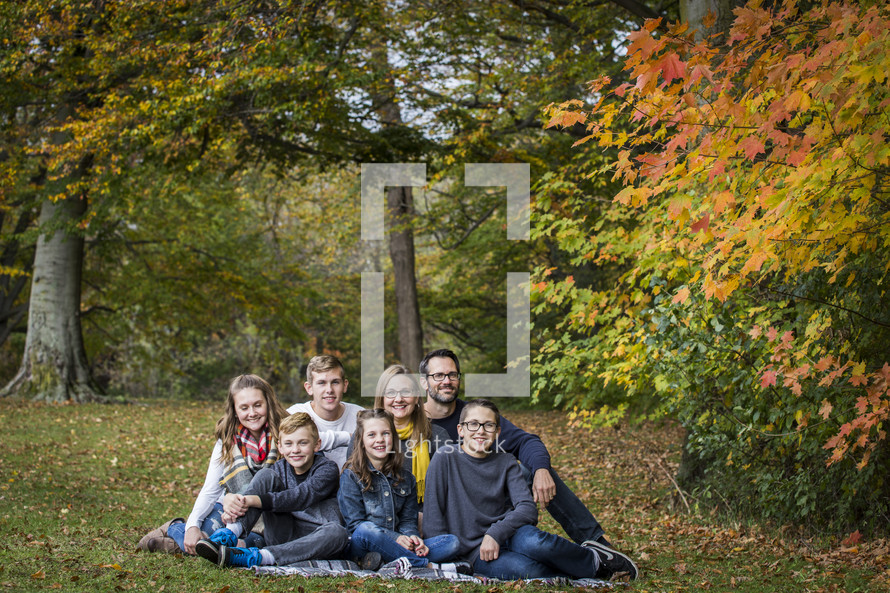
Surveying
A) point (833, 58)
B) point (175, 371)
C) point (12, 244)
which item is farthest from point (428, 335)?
point (833, 58)

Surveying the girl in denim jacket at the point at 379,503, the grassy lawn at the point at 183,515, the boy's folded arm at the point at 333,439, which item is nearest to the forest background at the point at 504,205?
the grassy lawn at the point at 183,515

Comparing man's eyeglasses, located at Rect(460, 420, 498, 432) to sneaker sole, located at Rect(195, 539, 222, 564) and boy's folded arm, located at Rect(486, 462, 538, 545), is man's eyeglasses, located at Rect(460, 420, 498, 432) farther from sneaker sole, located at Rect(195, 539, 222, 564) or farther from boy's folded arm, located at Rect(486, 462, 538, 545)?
sneaker sole, located at Rect(195, 539, 222, 564)

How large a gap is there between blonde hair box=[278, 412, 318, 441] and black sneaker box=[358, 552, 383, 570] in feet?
2.42

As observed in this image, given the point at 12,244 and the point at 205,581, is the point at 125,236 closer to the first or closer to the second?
the point at 12,244

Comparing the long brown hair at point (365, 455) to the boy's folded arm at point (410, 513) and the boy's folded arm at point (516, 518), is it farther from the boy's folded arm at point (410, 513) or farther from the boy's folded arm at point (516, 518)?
the boy's folded arm at point (516, 518)

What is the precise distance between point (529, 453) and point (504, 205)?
37.3 ft

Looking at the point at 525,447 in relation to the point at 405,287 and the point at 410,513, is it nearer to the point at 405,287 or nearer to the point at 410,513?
the point at 410,513

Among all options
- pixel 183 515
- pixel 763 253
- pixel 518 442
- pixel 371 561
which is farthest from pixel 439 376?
pixel 183 515

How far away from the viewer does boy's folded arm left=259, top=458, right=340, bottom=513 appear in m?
4.52

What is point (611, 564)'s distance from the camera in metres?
4.54

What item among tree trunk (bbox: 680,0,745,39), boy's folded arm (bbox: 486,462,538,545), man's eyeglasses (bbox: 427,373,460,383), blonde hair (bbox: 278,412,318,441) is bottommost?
boy's folded arm (bbox: 486,462,538,545)

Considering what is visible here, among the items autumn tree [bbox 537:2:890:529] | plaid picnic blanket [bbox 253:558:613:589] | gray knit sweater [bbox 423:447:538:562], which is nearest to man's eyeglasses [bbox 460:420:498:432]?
gray knit sweater [bbox 423:447:538:562]

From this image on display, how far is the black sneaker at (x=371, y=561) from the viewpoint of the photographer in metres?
4.44

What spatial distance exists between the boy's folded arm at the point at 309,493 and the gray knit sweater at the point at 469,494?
0.58 metres
